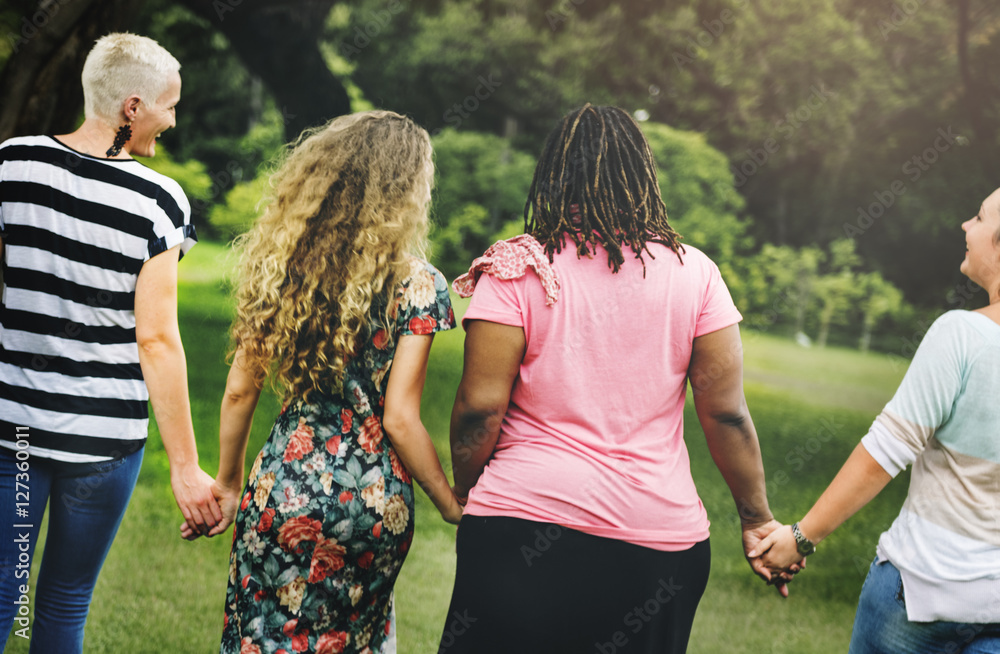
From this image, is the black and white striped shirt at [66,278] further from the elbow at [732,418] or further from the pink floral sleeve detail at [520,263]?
the elbow at [732,418]

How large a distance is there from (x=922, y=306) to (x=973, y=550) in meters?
5.48

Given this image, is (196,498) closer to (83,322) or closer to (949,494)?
(83,322)

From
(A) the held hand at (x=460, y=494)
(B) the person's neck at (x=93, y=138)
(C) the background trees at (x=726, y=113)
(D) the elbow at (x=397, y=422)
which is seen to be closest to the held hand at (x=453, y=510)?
(A) the held hand at (x=460, y=494)

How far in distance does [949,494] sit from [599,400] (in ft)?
2.19

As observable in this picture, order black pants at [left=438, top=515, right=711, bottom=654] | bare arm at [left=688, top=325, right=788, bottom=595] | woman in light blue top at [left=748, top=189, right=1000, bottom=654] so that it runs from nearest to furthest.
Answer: woman in light blue top at [left=748, top=189, right=1000, bottom=654] < black pants at [left=438, top=515, right=711, bottom=654] < bare arm at [left=688, top=325, right=788, bottom=595]

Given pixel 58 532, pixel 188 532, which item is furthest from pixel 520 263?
pixel 58 532

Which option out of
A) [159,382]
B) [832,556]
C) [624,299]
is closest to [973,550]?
[624,299]

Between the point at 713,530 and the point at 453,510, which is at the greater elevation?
the point at 453,510

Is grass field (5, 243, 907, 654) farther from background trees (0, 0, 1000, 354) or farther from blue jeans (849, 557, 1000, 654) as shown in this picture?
blue jeans (849, 557, 1000, 654)

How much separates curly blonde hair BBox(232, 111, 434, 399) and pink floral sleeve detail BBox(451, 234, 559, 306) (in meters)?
0.23

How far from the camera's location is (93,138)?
1754 mm

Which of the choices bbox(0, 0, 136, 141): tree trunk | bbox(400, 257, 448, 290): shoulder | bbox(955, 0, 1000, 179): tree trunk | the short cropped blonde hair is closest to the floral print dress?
bbox(400, 257, 448, 290): shoulder

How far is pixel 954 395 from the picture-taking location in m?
1.46

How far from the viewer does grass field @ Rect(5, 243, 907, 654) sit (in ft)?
11.4
